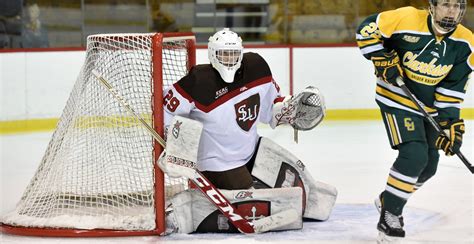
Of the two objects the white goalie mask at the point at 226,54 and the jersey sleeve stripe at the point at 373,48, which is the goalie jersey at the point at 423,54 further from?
the white goalie mask at the point at 226,54

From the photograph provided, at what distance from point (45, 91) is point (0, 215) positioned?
147 inches

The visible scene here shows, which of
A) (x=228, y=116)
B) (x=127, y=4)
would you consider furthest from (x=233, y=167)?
(x=127, y=4)

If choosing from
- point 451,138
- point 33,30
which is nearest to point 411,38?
point 451,138

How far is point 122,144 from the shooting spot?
4.15 m

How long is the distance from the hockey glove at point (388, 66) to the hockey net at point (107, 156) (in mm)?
841

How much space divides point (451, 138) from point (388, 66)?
373 millimetres

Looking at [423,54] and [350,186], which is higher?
[423,54]

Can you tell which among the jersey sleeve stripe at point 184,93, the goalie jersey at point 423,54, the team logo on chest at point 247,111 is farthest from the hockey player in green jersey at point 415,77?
the jersey sleeve stripe at point 184,93

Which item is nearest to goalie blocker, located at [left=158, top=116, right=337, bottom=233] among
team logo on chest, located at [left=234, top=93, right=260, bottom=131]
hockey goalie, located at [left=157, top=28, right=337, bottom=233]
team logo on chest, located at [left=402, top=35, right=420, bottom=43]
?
hockey goalie, located at [left=157, top=28, right=337, bottom=233]

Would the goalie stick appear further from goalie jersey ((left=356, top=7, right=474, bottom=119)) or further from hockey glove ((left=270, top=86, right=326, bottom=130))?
goalie jersey ((left=356, top=7, right=474, bottom=119))

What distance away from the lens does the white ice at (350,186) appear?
12.4 feet

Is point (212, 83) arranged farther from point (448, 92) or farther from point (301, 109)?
point (448, 92)

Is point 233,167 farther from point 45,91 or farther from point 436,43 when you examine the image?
point 45,91

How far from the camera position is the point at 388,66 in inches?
143
